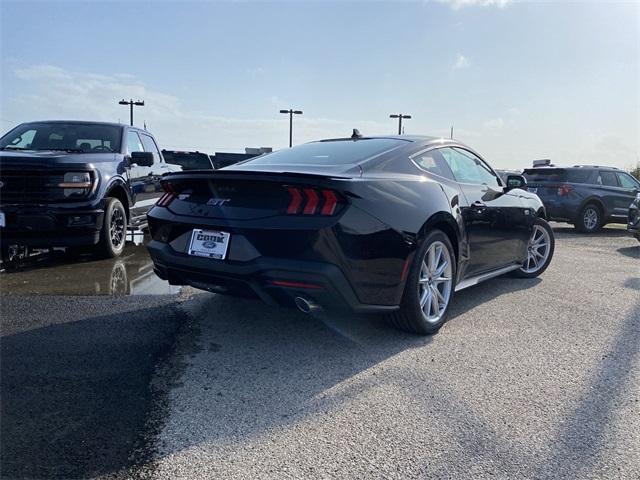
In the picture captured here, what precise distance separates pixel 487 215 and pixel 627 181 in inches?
418

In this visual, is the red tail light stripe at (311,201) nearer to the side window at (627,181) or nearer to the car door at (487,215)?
the car door at (487,215)

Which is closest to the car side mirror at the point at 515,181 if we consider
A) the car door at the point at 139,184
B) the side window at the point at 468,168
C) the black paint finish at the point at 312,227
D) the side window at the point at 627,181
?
the side window at the point at 468,168

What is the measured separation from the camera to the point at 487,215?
4.58 meters

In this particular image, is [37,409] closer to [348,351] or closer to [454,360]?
[348,351]

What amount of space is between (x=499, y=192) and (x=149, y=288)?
11.8ft

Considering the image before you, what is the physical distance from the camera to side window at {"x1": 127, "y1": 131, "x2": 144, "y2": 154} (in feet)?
23.7

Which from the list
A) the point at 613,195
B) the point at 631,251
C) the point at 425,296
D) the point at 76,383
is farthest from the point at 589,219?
the point at 76,383

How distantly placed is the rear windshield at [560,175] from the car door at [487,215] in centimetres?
772

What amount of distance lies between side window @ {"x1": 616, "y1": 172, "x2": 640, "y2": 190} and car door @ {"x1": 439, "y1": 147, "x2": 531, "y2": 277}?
9.24 m

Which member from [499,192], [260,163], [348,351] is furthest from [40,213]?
[499,192]

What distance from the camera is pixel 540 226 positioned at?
593 cm

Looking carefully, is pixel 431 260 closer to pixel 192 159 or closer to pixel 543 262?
pixel 543 262

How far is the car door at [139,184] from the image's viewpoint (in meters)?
7.10

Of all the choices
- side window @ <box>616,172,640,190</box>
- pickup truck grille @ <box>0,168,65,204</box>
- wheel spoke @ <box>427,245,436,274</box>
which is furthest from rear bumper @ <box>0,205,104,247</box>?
side window @ <box>616,172,640,190</box>
